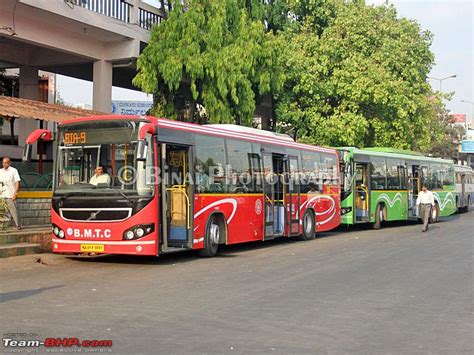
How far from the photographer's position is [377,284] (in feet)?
34.2

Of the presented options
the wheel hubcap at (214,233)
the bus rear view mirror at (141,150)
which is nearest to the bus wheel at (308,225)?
the wheel hubcap at (214,233)

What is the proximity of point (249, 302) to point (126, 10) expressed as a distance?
53.5ft

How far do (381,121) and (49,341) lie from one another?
2549 cm

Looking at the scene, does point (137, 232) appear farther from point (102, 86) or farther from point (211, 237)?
point (102, 86)

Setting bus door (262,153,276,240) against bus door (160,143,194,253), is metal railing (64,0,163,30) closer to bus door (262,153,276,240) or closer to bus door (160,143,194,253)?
bus door (262,153,276,240)

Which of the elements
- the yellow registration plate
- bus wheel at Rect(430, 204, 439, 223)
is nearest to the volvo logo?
the yellow registration plate

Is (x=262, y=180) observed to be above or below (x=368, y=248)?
above

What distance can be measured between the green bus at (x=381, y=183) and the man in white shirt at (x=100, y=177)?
12.8 metres

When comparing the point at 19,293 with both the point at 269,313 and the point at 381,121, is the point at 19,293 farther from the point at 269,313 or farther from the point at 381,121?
the point at 381,121

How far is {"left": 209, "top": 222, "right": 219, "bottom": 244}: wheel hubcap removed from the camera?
566 inches

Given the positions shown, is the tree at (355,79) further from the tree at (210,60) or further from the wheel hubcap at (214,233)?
the wheel hubcap at (214,233)

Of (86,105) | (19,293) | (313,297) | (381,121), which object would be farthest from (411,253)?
(86,105)

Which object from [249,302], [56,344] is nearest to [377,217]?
[249,302]

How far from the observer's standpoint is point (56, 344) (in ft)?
20.0
